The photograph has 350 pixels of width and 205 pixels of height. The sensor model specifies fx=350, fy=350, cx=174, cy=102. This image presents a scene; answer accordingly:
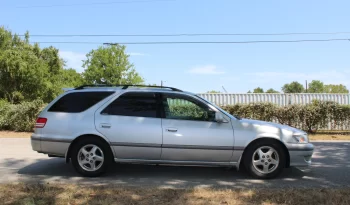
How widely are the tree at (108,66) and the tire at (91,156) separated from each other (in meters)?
29.6

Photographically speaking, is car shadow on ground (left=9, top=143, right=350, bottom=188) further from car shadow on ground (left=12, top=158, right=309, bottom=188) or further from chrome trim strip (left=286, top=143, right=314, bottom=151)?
chrome trim strip (left=286, top=143, right=314, bottom=151)

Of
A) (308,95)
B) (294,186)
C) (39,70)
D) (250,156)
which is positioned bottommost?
(294,186)

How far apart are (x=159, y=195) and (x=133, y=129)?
1.54 meters

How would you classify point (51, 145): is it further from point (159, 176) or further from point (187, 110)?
point (187, 110)


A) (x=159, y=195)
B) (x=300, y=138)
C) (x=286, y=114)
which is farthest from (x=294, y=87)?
(x=159, y=195)

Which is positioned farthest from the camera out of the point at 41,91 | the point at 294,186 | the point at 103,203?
Result: the point at 41,91

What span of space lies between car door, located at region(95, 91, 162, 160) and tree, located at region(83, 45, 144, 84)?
1163 inches

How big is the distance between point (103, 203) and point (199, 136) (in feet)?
7.18

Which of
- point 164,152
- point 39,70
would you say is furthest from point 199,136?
point 39,70

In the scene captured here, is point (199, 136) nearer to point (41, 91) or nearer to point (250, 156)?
point (250, 156)

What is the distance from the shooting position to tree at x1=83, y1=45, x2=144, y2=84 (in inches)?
1399

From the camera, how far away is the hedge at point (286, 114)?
15555 millimetres

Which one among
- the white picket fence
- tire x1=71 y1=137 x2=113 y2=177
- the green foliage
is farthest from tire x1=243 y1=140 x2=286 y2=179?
the green foliage

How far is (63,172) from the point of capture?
6875 millimetres
